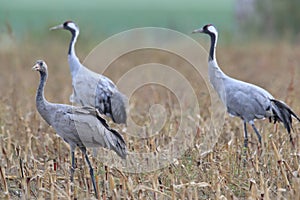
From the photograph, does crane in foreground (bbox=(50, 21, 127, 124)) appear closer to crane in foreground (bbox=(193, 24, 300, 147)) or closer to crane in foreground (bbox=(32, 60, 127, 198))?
crane in foreground (bbox=(193, 24, 300, 147))

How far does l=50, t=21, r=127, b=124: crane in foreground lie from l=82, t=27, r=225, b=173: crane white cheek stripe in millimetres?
180

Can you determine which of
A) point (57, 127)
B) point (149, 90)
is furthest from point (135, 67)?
point (57, 127)

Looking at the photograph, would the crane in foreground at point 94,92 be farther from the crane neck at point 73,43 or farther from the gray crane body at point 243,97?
the gray crane body at point 243,97

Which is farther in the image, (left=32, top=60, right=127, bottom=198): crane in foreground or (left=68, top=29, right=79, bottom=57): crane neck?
(left=68, top=29, right=79, bottom=57): crane neck

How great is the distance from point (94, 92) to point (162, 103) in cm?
142

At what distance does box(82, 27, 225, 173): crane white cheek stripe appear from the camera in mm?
5172

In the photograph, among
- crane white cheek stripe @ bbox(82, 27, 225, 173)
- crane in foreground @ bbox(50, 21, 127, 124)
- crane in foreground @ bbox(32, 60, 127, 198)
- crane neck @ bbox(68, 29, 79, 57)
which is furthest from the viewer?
crane neck @ bbox(68, 29, 79, 57)

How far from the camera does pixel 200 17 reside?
26.8 m

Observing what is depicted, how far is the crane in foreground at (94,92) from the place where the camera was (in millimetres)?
6371

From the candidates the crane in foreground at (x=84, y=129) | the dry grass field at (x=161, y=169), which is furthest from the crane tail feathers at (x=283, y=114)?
the crane in foreground at (x=84, y=129)

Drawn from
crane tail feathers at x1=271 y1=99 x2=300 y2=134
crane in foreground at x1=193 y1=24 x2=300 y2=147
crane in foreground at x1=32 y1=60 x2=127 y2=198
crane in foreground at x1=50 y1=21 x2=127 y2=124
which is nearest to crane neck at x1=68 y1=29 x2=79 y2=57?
crane in foreground at x1=50 y1=21 x2=127 y2=124

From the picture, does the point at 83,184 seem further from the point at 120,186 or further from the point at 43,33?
the point at 43,33

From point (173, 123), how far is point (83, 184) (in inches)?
67.5

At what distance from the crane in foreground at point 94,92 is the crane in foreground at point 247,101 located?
1.01 metres
